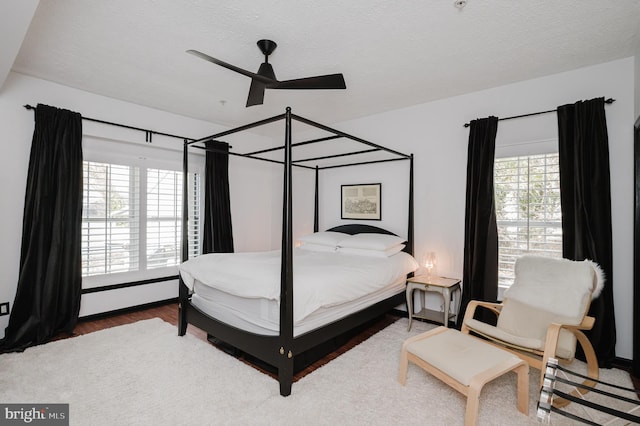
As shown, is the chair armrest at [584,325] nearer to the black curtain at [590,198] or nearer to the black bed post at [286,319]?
the black curtain at [590,198]

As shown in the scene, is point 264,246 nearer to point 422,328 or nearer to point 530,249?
point 422,328

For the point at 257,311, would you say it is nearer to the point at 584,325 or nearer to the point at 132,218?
the point at 584,325

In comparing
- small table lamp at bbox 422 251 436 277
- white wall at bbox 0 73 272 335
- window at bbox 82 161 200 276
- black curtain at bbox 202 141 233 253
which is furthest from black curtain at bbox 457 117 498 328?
window at bbox 82 161 200 276

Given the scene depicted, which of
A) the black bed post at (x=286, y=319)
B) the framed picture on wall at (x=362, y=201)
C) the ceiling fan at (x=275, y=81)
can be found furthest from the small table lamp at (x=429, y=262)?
the ceiling fan at (x=275, y=81)

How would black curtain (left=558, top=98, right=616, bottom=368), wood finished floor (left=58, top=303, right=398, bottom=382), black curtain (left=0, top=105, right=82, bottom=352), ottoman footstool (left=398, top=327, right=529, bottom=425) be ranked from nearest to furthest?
1. ottoman footstool (left=398, top=327, right=529, bottom=425)
2. black curtain (left=558, top=98, right=616, bottom=368)
3. wood finished floor (left=58, top=303, right=398, bottom=382)
4. black curtain (left=0, top=105, right=82, bottom=352)

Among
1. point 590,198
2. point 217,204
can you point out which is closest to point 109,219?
point 217,204

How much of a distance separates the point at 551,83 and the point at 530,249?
5.52 feet

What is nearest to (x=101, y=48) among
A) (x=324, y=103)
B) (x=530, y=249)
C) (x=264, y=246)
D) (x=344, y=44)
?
(x=344, y=44)

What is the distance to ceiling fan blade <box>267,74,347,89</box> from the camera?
96.0 inches

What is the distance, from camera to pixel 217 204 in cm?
464

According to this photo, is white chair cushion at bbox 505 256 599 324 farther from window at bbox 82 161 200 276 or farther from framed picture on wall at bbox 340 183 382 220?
window at bbox 82 161 200 276

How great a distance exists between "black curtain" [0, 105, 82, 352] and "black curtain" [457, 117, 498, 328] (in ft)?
14.1

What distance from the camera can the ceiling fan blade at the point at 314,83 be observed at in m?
2.44

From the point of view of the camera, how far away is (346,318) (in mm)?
2785
